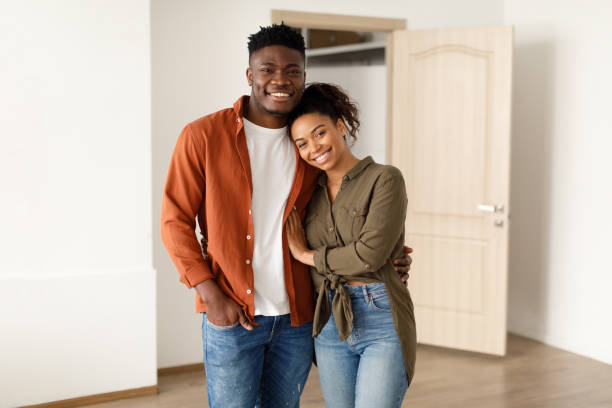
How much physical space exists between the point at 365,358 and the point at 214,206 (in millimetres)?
612

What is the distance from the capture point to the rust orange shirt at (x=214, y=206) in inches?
67.7

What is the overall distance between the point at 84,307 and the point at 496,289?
2515 mm

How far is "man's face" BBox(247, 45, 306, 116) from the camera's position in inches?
68.7

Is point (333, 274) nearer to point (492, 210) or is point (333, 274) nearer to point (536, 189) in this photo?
point (492, 210)

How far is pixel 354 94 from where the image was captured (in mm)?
5035

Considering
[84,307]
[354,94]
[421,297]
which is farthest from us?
[354,94]

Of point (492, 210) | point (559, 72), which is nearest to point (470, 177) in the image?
point (492, 210)

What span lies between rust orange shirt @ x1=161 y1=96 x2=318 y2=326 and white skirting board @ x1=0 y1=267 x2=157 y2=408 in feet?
5.41

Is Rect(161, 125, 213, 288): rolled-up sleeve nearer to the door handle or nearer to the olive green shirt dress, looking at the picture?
the olive green shirt dress

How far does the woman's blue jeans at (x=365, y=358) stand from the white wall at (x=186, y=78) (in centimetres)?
207

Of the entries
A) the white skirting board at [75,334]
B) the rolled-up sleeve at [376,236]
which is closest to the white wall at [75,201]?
the white skirting board at [75,334]

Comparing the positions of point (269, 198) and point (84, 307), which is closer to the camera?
point (269, 198)

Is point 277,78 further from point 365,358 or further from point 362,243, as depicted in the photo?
point 365,358

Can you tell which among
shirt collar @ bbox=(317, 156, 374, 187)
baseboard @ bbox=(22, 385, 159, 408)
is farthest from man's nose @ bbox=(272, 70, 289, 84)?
baseboard @ bbox=(22, 385, 159, 408)
